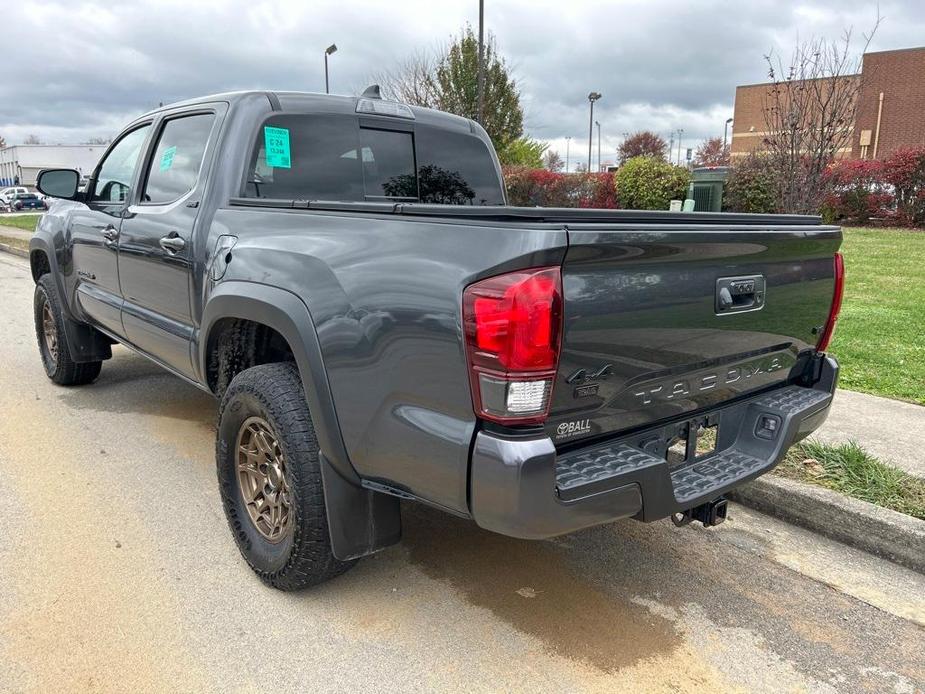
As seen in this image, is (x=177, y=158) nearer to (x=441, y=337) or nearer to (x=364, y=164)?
(x=364, y=164)

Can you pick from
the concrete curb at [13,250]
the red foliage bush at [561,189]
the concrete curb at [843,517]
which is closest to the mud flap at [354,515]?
the concrete curb at [843,517]

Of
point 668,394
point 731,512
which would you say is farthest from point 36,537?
point 731,512

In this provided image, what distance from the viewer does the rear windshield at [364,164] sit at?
3.45 metres

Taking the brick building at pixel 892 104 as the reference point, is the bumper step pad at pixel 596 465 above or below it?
below

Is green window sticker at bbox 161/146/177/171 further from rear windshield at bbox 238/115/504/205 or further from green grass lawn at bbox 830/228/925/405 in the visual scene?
green grass lawn at bbox 830/228/925/405

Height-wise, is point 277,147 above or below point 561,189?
above

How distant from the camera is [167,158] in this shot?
13.0ft

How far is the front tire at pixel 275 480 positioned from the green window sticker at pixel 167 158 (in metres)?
1.62

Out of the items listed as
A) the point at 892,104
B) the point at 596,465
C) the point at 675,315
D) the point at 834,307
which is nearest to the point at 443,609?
the point at 596,465

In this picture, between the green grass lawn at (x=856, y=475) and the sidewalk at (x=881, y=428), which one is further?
the sidewalk at (x=881, y=428)

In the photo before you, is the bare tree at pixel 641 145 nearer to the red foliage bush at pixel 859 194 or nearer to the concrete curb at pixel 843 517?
the red foliage bush at pixel 859 194

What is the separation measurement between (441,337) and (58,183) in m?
3.94

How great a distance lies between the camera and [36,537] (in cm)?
334

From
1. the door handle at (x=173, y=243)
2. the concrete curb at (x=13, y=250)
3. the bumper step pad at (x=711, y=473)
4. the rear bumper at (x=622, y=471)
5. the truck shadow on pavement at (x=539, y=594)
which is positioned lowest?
the truck shadow on pavement at (x=539, y=594)
